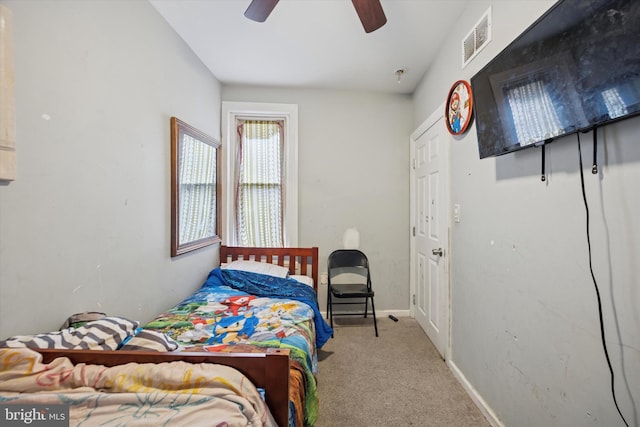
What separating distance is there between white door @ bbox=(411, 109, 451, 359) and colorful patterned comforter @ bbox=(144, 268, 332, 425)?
102cm

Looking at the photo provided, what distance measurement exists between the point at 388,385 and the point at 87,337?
5.87 ft

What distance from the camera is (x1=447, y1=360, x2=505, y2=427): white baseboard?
149 centimetres

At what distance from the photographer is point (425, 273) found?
263cm

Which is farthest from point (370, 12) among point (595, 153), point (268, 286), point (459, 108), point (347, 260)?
point (347, 260)

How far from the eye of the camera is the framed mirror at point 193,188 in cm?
198

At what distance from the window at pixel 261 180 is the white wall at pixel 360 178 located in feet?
0.46

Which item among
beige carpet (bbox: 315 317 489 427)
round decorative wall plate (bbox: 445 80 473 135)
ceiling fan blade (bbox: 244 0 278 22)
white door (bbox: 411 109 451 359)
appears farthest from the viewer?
white door (bbox: 411 109 451 359)

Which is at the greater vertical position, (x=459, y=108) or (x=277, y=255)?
(x=459, y=108)

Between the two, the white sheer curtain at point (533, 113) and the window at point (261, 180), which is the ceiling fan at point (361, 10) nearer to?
the white sheer curtain at point (533, 113)

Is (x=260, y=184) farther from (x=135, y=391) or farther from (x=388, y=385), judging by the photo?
(x=135, y=391)

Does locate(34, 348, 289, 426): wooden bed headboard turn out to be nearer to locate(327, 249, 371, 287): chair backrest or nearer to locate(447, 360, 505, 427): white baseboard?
locate(447, 360, 505, 427): white baseboard

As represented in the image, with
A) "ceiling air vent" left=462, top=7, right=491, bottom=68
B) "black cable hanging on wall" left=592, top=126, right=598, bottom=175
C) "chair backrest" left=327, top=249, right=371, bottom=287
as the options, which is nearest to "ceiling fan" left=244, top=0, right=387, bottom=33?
"ceiling air vent" left=462, top=7, right=491, bottom=68

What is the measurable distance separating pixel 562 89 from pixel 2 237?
6.62 ft

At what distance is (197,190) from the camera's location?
2.37 meters
